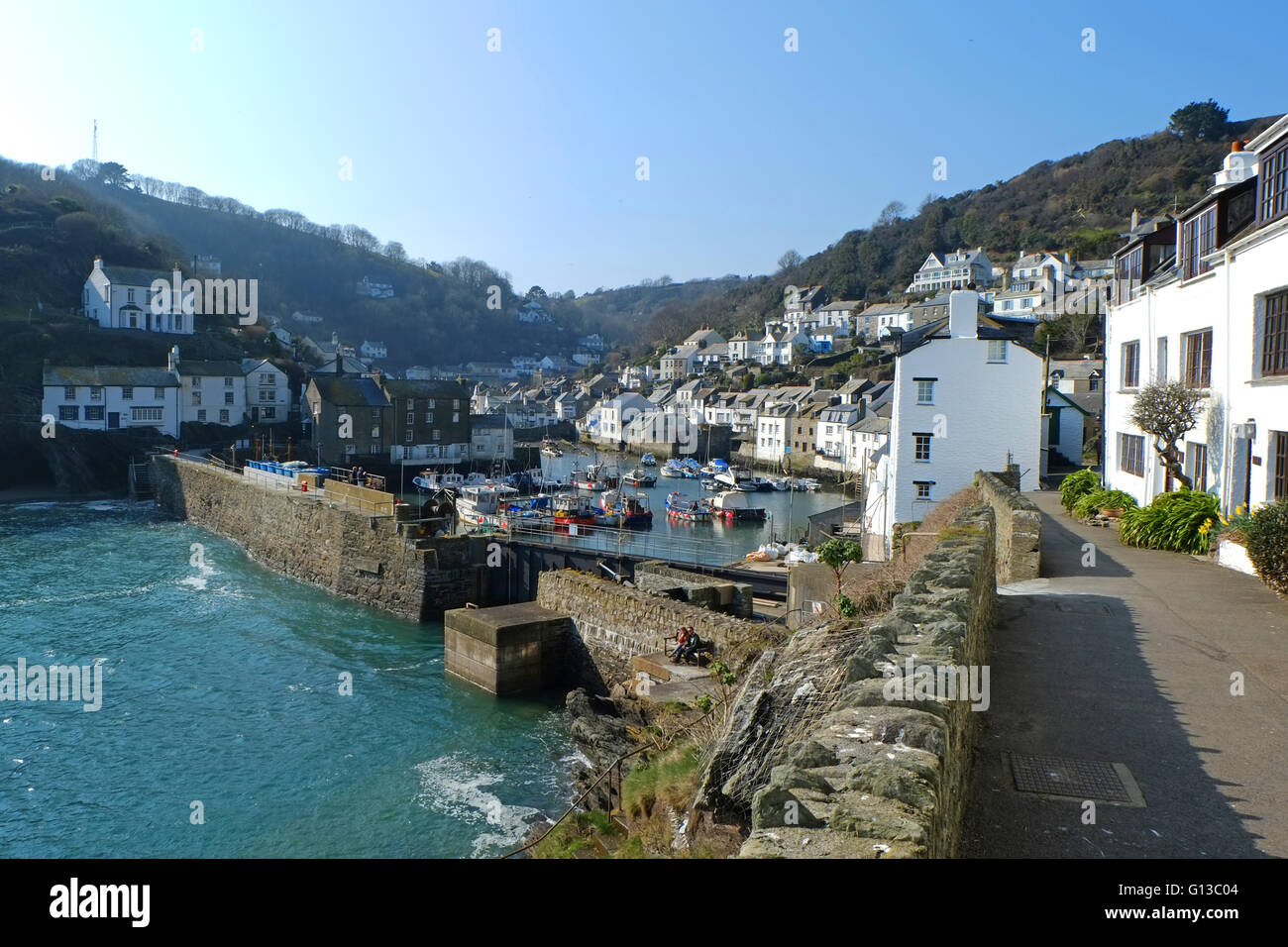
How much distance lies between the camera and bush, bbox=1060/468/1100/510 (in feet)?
76.0

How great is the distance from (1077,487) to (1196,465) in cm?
545

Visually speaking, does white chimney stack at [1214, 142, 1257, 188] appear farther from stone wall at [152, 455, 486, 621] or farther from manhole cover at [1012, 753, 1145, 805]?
stone wall at [152, 455, 486, 621]

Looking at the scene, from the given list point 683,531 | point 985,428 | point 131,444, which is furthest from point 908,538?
point 131,444

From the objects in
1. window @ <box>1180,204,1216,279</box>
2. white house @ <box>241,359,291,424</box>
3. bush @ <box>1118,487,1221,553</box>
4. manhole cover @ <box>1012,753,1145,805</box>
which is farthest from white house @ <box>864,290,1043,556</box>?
white house @ <box>241,359,291,424</box>

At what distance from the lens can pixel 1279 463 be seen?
14.3m

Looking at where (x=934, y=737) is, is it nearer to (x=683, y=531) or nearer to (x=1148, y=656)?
(x=1148, y=656)

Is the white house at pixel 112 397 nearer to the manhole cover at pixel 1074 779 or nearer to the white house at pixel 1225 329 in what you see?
the white house at pixel 1225 329

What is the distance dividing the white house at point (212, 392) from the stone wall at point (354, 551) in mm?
31417

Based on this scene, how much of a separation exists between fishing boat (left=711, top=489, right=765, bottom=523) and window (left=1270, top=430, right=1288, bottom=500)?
142ft

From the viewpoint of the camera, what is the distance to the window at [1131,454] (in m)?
21.7

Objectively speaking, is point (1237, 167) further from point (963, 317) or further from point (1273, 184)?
point (963, 317)

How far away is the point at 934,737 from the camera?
180 inches

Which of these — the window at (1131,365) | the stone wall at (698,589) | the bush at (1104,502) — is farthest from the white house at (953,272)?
the stone wall at (698,589)
